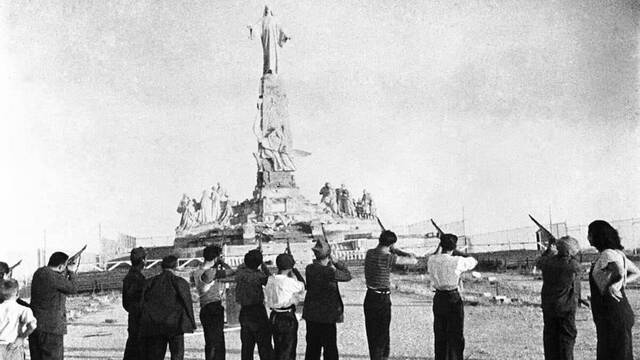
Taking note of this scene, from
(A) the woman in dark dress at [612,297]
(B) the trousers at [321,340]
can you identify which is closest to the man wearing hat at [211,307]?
(B) the trousers at [321,340]

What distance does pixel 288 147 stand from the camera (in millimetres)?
44750

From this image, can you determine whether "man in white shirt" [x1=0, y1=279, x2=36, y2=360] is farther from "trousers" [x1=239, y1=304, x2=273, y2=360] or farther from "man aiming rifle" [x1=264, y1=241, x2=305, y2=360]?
"man aiming rifle" [x1=264, y1=241, x2=305, y2=360]

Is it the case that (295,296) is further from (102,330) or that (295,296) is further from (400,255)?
(102,330)

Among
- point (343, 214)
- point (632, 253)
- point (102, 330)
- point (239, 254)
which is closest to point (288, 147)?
point (343, 214)

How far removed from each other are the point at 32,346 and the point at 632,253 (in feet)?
89.4

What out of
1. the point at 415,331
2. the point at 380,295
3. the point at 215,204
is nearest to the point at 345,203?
the point at 215,204

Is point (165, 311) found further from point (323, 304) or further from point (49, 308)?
point (323, 304)

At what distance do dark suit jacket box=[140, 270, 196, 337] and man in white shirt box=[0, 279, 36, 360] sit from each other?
3.72 feet

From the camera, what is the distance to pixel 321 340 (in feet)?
26.8

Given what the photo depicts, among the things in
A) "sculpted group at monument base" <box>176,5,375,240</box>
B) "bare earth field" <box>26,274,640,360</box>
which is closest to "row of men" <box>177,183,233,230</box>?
"sculpted group at monument base" <box>176,5,375,240</box>

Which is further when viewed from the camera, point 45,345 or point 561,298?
point 45,345

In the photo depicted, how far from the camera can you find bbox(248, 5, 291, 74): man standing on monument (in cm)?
4578

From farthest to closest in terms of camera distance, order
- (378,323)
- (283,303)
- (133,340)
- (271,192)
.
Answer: (271,192)
(378,323)
(133,340)
(283,303)

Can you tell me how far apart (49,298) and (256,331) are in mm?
2282
